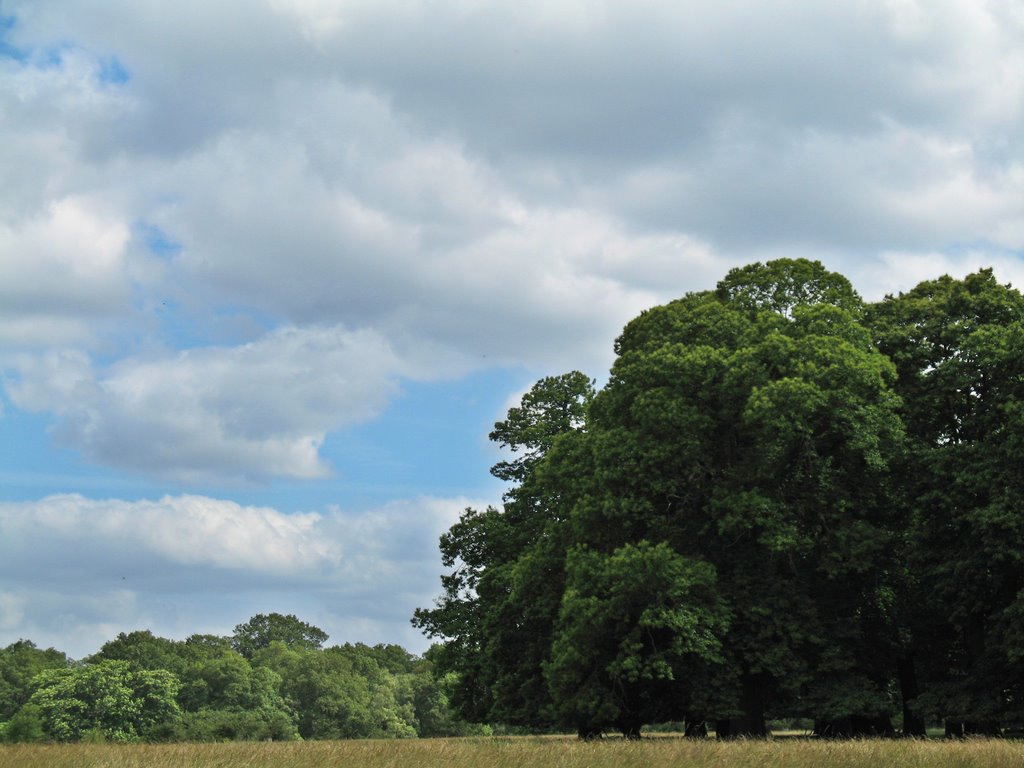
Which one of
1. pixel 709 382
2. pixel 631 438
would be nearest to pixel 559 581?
pixel 631 438

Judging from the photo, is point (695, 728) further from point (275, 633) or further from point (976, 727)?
point (275, 633)

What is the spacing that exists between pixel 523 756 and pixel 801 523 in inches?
827

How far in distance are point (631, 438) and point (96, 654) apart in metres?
101

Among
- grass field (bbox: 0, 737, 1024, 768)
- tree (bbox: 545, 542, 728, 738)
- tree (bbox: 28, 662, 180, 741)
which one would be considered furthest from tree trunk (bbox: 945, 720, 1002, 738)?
tree (bbox: 28, 662, 180, 741)

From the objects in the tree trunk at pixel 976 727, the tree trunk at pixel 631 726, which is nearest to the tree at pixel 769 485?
the tree trunk at pixel 976 727

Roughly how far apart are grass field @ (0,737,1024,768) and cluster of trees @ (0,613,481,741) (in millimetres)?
50684

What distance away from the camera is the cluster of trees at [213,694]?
8938 centimetres

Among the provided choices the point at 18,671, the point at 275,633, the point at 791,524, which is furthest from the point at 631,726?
the point at 275,633

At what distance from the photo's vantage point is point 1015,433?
31.9 meters

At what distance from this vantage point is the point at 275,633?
7338 inches

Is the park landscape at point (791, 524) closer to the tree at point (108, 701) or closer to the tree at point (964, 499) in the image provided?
the tree at point (964, 499)

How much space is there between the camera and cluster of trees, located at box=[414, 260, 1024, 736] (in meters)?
33.6

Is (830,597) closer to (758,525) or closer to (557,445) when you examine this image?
(758,525)

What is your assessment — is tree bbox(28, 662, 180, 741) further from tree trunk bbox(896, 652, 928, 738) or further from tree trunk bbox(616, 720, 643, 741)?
tree trunk bbox(896, 652, 928, 738)
